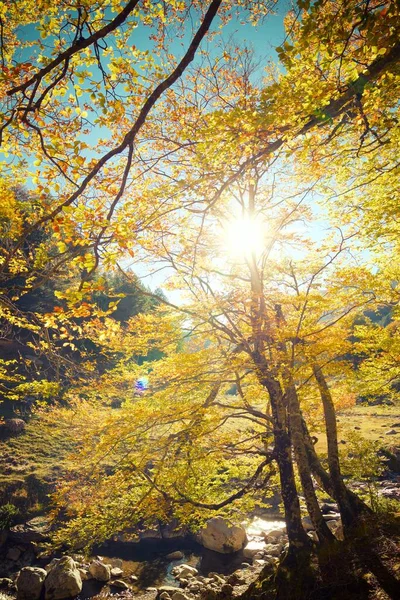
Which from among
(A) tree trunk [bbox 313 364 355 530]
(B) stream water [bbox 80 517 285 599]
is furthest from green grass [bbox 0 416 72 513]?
(A) tree trunk [bbox 313 364 355 530]

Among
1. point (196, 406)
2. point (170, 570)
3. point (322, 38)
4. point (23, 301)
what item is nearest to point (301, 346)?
point (196, 406)

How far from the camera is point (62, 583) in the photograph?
36.8ft

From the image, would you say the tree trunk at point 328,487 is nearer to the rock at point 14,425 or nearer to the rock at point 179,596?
the rock at point 179,596

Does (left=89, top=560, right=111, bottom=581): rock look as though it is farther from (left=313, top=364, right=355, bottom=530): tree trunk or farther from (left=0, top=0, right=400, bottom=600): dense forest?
(left=313, top=364, right=355, bottom=530): tree trunk

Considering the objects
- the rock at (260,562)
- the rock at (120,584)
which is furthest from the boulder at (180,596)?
the rock at (260,562)

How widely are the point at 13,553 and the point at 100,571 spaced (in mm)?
4736

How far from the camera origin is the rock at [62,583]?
1099cm

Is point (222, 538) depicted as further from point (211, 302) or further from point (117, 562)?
point (211, 302)

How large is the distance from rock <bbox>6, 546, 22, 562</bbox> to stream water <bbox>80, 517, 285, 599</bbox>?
342 centimetres

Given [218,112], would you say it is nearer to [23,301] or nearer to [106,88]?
[106,88]

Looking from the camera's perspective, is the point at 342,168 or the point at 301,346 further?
the point at 342,168

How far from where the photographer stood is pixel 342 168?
27.2ft

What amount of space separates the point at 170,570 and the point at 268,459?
27.9 feet

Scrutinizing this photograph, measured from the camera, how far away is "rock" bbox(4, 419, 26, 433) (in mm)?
23203
